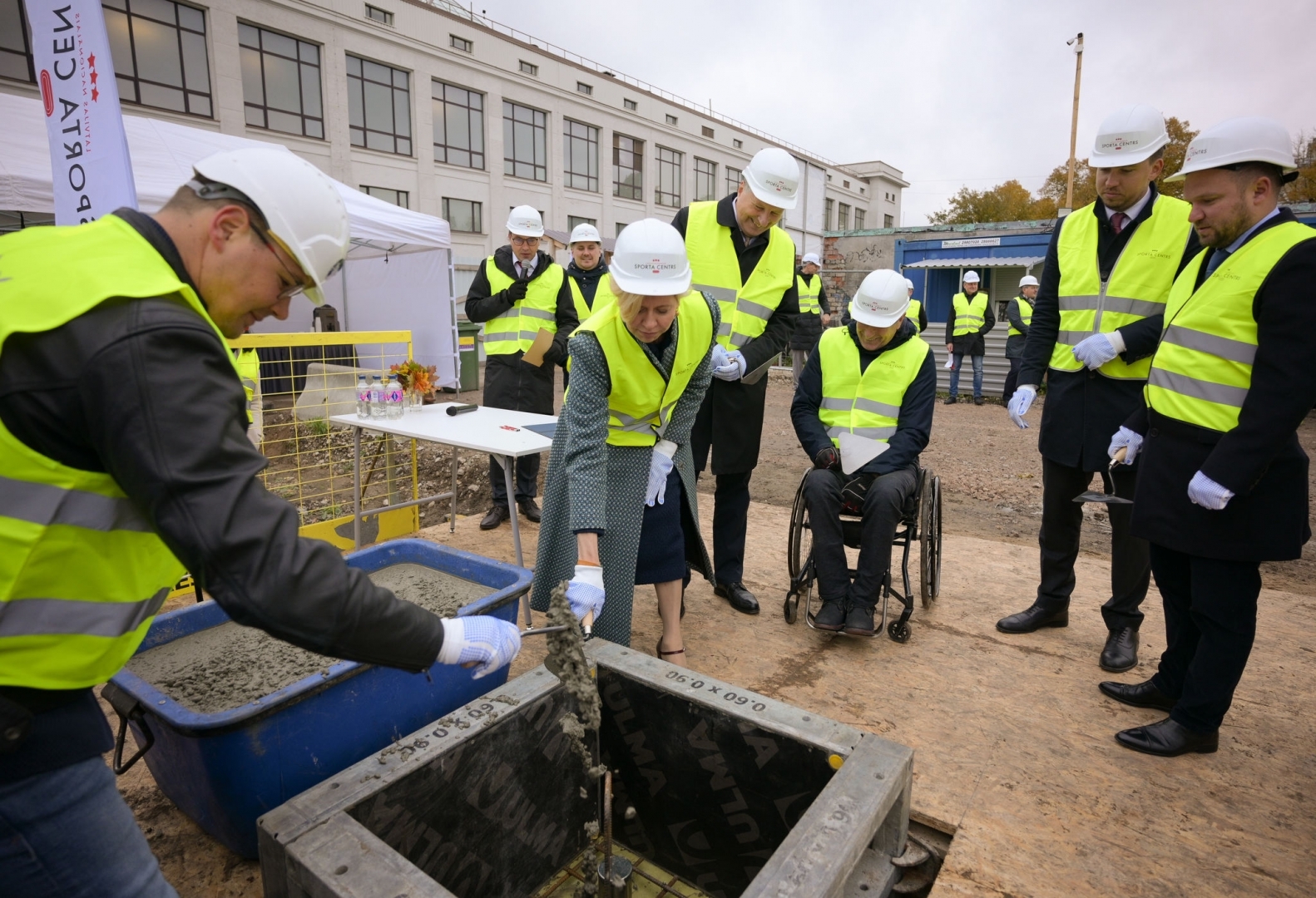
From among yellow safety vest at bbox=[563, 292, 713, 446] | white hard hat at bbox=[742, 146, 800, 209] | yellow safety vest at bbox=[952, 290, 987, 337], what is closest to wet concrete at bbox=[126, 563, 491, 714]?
yellow safety vest at bbox=[563, 292, 713, 446]

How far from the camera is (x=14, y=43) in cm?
1503

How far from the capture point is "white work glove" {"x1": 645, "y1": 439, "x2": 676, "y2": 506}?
271 centimetres

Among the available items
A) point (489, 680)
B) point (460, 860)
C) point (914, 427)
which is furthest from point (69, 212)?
point (914, 427)

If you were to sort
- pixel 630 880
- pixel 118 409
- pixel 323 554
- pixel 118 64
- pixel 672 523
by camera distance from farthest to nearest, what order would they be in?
1. pixel 118 64
2. pixel 672 523
3. pixel 630 880
4. pixel 323 554
5. pixel 118 409

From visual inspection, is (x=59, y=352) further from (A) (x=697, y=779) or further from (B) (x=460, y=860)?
(A) (x=697, y=779)

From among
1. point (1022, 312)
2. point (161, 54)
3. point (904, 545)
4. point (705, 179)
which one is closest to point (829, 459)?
point (904, 545)

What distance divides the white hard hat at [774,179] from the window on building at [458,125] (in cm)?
2218

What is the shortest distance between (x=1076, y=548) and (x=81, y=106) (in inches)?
170

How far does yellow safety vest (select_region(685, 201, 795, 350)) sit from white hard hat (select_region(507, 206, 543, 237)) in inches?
68.6

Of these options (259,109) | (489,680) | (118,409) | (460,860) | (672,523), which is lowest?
(460,860)

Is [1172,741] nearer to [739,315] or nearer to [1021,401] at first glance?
[1021,401]

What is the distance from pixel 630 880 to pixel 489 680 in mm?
758

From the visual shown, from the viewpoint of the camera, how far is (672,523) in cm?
286

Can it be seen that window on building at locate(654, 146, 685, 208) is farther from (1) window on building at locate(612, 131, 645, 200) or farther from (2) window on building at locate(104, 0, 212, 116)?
(2) window on building at locate(104, 0, 212, 116)
